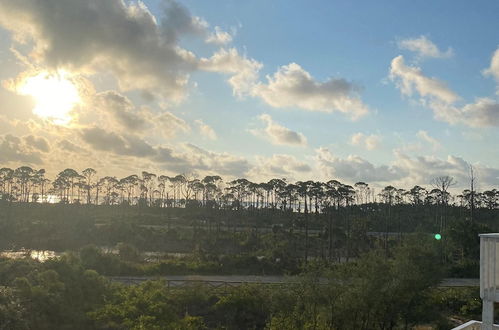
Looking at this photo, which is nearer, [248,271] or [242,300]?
[242,300]

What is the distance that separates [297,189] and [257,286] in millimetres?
55090

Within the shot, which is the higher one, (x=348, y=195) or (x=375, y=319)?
(x=348, y=195)

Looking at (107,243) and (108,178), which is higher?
(108,178)

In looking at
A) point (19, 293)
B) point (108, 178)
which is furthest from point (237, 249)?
point (108, 178)

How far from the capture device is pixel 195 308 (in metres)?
22.7

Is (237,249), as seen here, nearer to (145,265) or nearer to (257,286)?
(145,265)

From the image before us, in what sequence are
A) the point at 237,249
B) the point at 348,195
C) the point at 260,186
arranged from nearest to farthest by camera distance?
the point at 237,249 < the point at 348,195 < the point at 260,186

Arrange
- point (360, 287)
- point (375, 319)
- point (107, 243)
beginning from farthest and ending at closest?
point (107, 243), point (375, 319), point (360, 287)

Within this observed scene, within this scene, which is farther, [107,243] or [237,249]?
[107,243]

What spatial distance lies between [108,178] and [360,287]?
96258 millimetres

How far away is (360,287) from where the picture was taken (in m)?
16.2

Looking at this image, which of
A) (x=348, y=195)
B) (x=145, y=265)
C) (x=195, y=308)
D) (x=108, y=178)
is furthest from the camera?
(x=108, y=178)

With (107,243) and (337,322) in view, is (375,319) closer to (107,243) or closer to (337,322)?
(337,322)

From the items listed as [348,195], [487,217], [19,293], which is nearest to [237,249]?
[348,195]
